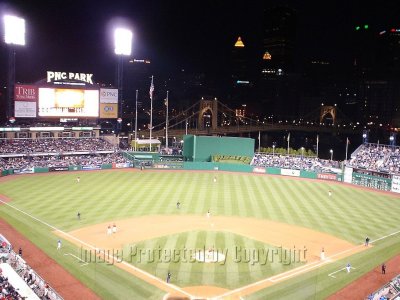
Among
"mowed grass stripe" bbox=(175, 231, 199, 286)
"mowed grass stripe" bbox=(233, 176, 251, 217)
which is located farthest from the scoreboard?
"mowed grass stripe" bbox=(175, 231, 199, 286)

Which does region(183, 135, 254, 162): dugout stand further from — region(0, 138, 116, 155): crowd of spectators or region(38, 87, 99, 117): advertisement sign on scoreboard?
region(38, 87, 99, 117): advertisement sign on scoreboard

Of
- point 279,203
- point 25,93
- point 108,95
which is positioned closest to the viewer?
point 279,203

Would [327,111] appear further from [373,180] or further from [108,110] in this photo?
[108,110]

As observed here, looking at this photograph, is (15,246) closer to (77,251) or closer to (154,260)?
(77,251)

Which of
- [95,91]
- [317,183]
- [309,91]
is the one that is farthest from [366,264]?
[309,91]

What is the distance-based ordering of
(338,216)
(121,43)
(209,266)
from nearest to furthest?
(209,266)
(338,216)
(121,43)

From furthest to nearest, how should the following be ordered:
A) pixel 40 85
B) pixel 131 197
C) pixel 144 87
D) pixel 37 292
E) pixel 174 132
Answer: pixel 144 87, pixel 174 132, pixel 40 85, pixel 131 197, pixel 37 292

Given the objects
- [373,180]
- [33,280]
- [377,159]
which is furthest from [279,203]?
[33,280]
